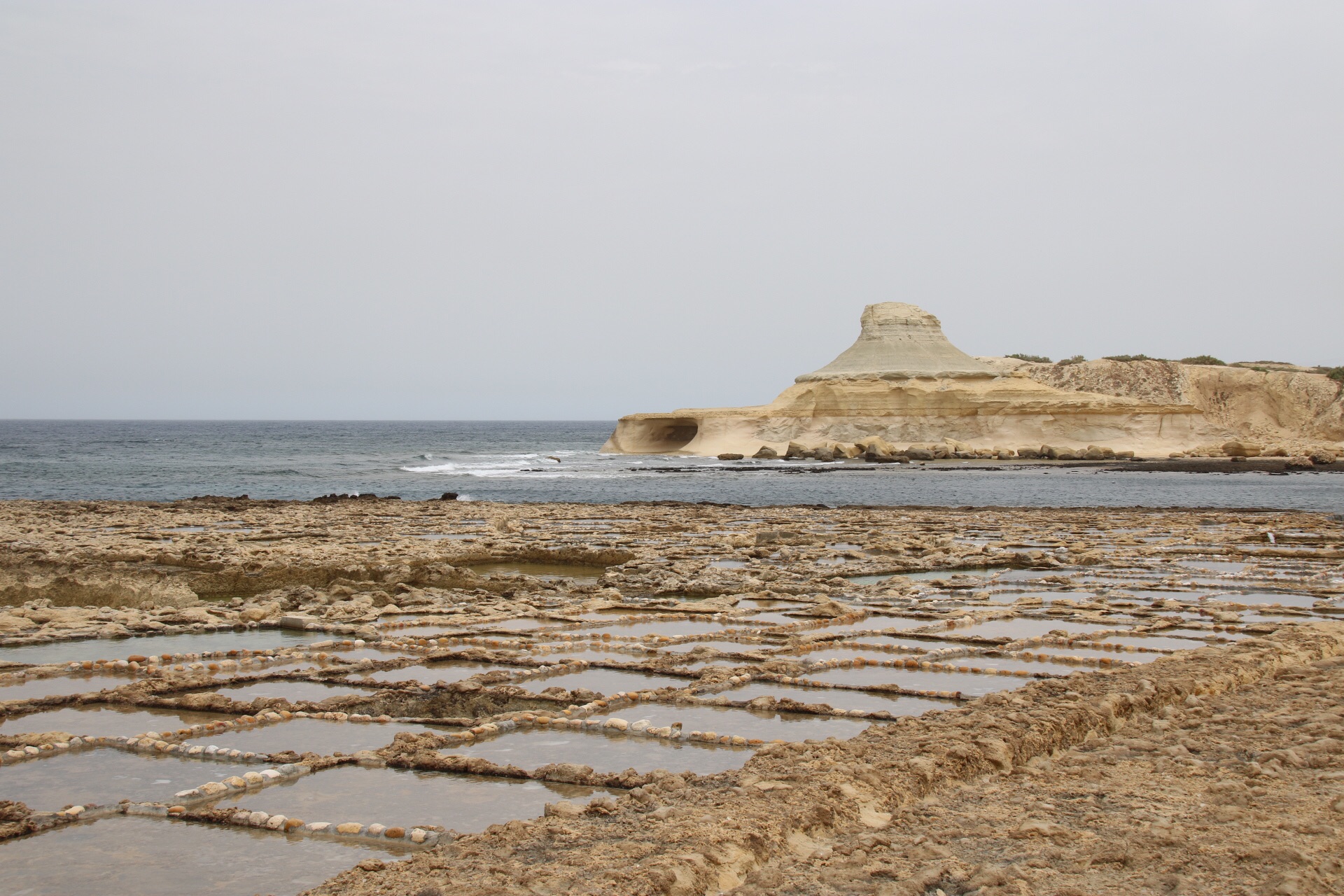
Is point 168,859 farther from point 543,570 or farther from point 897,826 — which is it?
point 543,570

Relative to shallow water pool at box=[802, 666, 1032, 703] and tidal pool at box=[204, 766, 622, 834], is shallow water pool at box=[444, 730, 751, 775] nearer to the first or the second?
tidal pool at box=[204, 766, 622, 834]

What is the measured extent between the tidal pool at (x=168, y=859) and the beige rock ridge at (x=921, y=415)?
188 feet

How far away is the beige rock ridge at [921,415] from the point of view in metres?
58.7

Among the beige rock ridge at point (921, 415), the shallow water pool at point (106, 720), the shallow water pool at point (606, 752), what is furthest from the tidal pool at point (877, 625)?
Answer: the beige rock ridge at point (921, 415)

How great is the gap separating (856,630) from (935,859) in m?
5.64

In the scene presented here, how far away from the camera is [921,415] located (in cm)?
6238

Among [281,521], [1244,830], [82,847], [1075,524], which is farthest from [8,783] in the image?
[1075,524]

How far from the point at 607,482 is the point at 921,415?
2876cm

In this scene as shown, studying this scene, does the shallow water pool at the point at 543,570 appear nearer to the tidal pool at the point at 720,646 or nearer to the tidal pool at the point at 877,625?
the tidal pool at the point at 877,625

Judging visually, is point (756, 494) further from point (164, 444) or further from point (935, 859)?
point (164, 444)

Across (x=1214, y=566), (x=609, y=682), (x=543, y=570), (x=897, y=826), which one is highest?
(x=897, y=826)

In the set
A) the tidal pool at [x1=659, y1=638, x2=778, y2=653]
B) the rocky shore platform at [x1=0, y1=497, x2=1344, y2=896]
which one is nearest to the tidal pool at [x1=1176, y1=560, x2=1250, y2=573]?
the rocky shore platform at [x1=0, y1=497, x2=1344, y2=896]

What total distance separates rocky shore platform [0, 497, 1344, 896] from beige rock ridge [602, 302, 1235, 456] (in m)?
48.3

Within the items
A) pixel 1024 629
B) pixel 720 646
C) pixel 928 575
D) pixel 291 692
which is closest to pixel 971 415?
pixel 928 575
